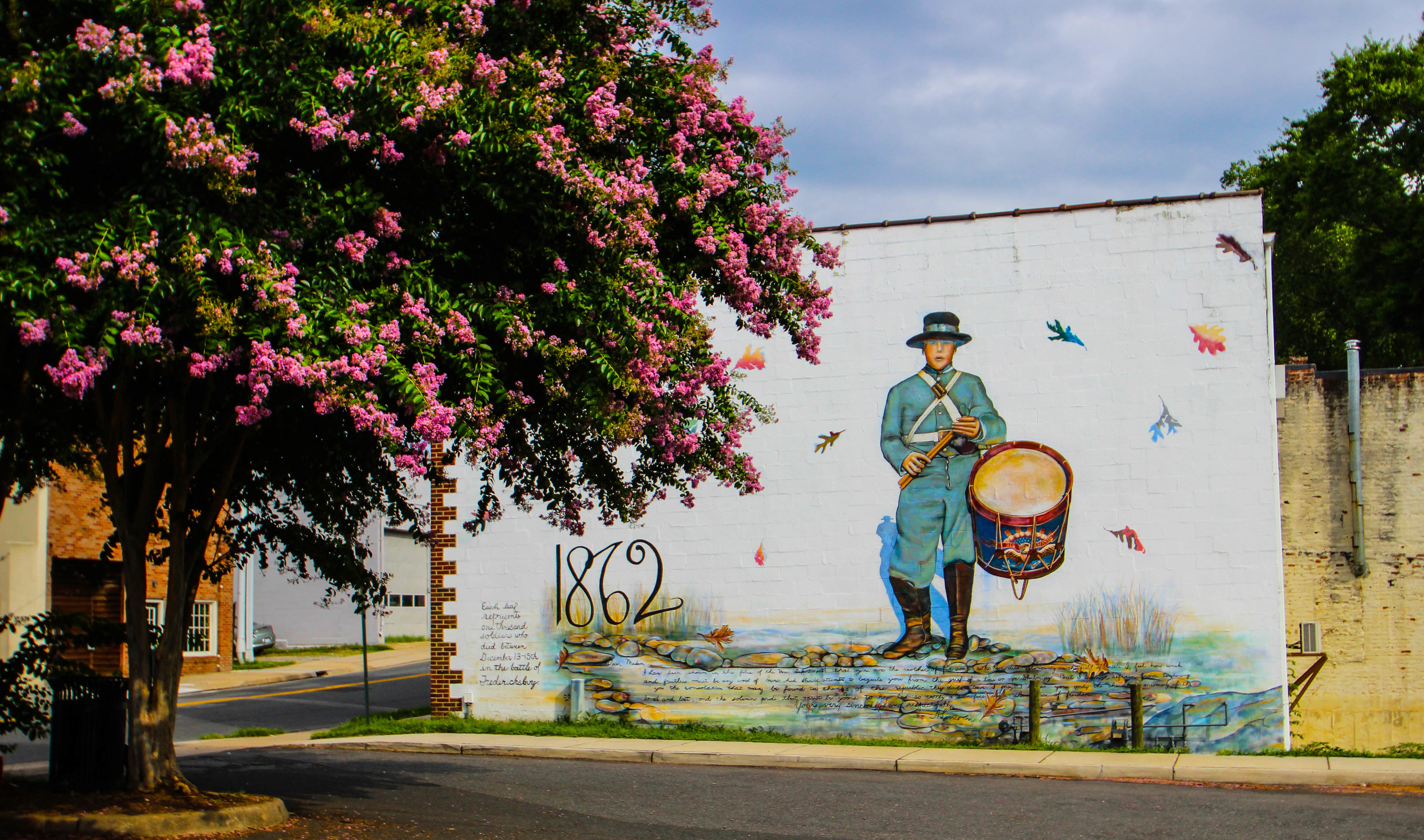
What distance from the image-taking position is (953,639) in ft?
56.8

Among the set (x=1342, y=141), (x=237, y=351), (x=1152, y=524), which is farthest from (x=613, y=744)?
(x=1342, y=141)

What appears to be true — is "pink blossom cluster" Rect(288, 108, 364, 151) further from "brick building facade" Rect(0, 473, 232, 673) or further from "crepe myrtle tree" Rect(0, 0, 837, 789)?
"brick building facade" Rect(0, 473, 232, 673)

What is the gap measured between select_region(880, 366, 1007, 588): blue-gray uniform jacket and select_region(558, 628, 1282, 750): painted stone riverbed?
1193 millimetres

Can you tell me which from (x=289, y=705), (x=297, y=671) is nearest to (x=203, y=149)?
(x=289, y=705)

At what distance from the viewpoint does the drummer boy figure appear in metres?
17.4

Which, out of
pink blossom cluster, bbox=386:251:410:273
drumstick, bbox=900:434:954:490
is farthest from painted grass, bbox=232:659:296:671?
pink blossom cluster, bbox=386:251:410:273

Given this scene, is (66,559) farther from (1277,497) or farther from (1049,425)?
(1277,497)

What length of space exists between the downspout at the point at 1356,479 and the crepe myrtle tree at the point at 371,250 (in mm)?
10378

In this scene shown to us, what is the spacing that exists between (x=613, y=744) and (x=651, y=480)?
18.2 feet

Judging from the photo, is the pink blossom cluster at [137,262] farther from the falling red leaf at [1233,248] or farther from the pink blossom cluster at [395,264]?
the falling red leaf at [1233,248]

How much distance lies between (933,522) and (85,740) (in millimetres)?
10868

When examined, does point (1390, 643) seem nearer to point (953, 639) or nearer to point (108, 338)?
point (953, 639)

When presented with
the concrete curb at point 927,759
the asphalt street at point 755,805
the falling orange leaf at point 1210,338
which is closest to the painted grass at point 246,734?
the concrete curb at point 927,759

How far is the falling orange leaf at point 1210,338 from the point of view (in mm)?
16984
